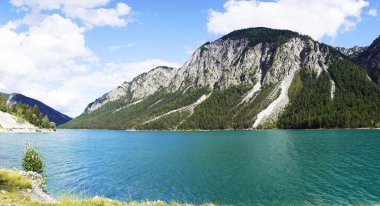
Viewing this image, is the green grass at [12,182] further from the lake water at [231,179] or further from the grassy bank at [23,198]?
the lake water at [231,179]

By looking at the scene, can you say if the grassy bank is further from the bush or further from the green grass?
the bush

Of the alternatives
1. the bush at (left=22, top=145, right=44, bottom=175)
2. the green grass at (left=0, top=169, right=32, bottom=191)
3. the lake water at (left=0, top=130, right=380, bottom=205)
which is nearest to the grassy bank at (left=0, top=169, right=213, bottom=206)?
the green grass at (left=0, top=169, right=32, bottom=191)

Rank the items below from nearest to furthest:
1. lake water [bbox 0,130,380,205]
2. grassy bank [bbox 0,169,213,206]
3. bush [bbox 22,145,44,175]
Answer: grassy bank [bbox 0,169,213,206]
bush [bbox 22,145,44,175]
lake water [bbox 0,130,380,205]

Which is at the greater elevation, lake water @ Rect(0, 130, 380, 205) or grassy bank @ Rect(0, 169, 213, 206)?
grassy bank @ Rect(0, 169, 213, 206)

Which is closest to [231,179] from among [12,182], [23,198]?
[12,182]

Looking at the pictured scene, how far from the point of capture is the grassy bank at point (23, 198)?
26741 millimetres

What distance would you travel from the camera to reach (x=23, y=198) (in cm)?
3000

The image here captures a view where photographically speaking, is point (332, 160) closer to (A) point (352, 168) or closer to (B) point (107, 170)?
(A) point (352, 168)

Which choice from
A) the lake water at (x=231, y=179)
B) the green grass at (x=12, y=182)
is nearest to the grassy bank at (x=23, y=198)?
the green grass at (x=12, y=182)

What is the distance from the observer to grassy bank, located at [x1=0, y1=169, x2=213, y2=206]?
2674cm

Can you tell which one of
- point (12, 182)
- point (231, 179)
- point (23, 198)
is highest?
point (12, 182)

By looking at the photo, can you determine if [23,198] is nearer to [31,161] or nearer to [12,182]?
[12,182]

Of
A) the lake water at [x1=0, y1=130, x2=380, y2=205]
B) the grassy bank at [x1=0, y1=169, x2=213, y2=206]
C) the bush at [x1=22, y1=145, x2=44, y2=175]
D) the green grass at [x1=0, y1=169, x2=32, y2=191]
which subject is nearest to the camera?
the grassy bank at [x1=0, y1=169, x2=213, y2=206]

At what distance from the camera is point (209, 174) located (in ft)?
265
